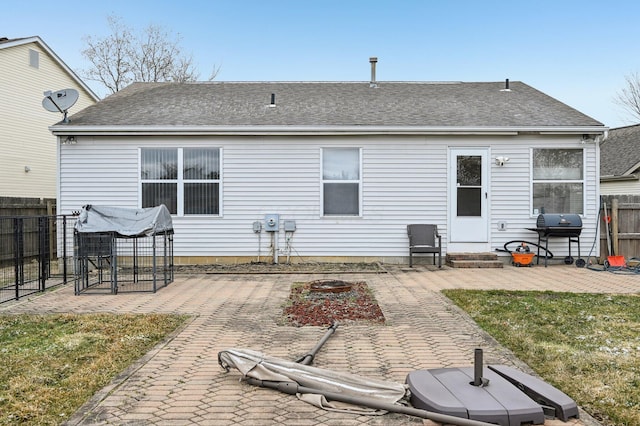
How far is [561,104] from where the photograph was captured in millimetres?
11883

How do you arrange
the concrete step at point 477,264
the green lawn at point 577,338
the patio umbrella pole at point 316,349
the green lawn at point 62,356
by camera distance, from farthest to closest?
the concrete step at point 477,264 < the patio umbrella pole at point 316,349 < the green lawn at point 577,338 < the green lawn at point 62,356

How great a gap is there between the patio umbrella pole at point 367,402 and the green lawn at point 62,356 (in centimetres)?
124

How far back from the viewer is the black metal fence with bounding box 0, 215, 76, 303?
26.6ft

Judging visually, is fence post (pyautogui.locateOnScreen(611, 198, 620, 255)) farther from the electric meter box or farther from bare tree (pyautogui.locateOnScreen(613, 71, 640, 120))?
bare tree (pyautogui.locateOnScreen(613, 71, 640, 120))

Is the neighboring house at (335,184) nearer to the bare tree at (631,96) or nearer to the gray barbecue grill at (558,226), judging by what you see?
the gray barbecue grill at (558,226)

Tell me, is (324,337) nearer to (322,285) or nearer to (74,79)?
(322,285)

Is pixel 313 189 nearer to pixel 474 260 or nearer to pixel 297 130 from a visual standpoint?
pixel 297 130

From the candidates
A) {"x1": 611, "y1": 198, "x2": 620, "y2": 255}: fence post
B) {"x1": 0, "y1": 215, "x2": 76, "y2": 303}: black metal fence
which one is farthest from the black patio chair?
{"x1": 0, "y1": 215, "x2": 76, "y2": 303}: black metal fence

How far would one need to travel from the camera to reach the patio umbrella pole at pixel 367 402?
2906mm

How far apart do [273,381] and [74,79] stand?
18415 millimetres

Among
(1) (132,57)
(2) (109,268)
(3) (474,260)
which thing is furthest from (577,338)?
(1) (132,57)

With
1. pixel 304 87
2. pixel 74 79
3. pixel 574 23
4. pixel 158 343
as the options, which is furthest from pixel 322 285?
pixel 574 23

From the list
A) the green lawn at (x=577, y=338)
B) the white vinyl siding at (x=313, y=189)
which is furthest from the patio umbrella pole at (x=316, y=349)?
the white vinyl siding at (x=313, y=189)

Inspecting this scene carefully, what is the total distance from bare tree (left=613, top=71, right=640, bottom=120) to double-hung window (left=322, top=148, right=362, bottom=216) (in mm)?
28593
